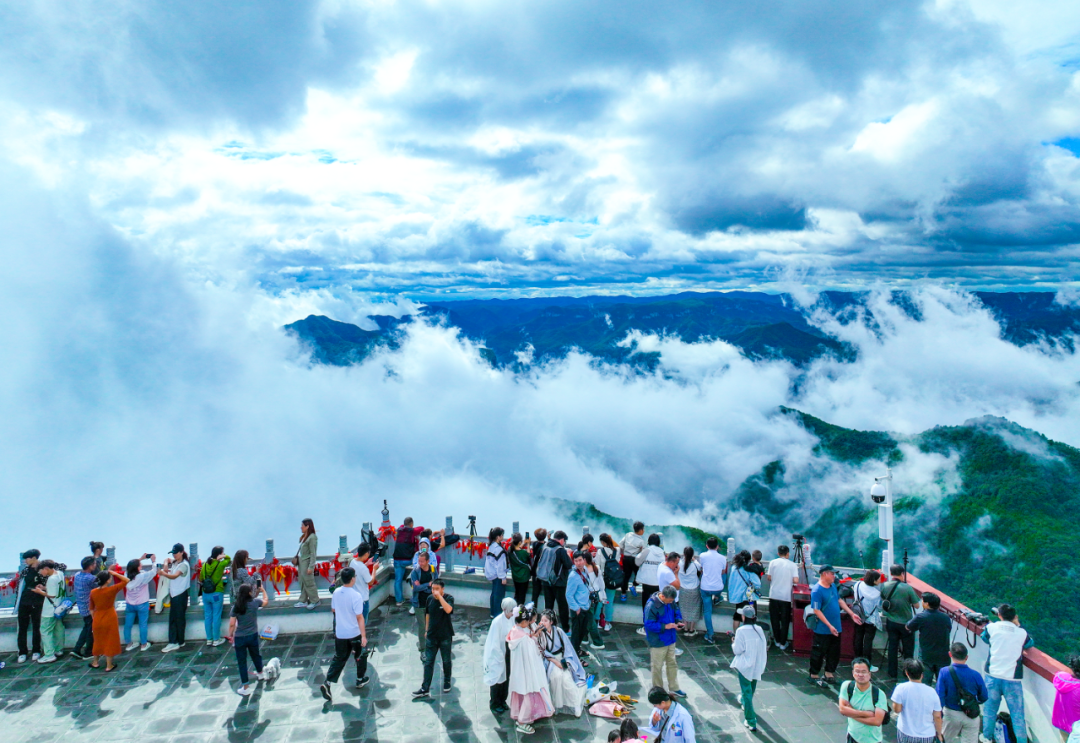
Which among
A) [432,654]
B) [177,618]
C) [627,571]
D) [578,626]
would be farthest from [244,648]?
[627,571]

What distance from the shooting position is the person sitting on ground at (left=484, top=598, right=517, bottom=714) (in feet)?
29.5

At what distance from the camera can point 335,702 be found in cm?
969

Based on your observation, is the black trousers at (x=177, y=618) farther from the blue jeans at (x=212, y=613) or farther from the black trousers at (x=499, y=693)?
the black trousers at (x=499, y=693)

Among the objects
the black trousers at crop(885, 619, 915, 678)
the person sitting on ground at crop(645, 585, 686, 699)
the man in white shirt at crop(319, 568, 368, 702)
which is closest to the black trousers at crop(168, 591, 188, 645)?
the man in white shirt at crop(319, 568, 368, 702)

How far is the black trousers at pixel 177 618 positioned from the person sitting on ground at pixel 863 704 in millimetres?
10691

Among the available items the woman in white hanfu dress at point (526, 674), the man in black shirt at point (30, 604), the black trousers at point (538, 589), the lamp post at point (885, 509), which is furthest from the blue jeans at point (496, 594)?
the man in black shirt at point (30, 604)

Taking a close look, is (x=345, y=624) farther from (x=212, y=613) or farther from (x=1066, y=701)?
(x=1066, y=701)

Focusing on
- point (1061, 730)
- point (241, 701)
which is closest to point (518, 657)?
point (241, 701)

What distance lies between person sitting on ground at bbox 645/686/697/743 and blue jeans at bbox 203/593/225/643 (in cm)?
826

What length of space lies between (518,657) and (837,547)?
12385cm

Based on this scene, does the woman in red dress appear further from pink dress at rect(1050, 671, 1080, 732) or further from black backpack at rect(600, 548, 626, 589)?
pink dress at rect(1050, 671, 1080, 732)

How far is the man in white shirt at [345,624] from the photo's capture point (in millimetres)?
9500

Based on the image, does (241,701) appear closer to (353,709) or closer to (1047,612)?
(353,709)

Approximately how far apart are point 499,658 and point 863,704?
466 cm
